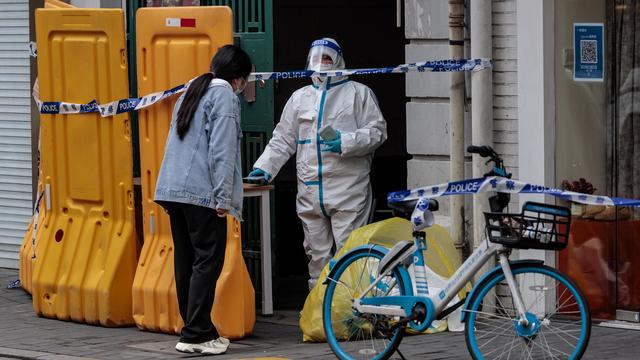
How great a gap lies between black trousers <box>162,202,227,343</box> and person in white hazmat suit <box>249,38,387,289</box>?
1.45 metres

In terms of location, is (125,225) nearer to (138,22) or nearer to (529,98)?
(138,22)

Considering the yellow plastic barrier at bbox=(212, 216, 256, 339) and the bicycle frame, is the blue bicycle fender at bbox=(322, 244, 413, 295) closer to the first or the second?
the bicycle frame

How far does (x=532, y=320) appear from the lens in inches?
297

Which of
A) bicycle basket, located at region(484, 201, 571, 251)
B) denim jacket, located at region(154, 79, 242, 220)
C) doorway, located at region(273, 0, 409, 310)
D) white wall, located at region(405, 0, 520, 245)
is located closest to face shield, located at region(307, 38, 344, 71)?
white wall, located at region(405, 0, 520, 245)

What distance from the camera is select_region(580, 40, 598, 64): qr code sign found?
9.77m

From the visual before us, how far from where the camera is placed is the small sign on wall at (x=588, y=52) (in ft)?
32.0

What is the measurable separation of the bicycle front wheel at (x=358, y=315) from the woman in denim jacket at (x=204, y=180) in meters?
0.78

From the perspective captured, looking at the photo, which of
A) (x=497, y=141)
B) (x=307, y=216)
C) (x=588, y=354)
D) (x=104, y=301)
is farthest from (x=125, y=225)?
(x=588, y=354)

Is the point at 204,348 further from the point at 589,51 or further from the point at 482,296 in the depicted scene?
the point at 589,51

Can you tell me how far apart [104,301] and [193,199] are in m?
1.61

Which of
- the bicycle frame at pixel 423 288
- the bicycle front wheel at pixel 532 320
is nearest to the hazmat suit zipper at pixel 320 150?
the bicycle frame at pixel 423 288

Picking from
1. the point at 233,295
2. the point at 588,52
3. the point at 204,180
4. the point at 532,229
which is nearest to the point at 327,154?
the point at 233,295

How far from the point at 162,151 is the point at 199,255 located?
3.85 ft

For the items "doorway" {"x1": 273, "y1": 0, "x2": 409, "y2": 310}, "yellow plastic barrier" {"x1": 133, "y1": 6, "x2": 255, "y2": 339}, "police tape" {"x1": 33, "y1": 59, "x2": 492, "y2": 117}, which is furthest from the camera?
"doorway" {"x1": 273, "y1": 0, "x2": 409, "y2": 310}
